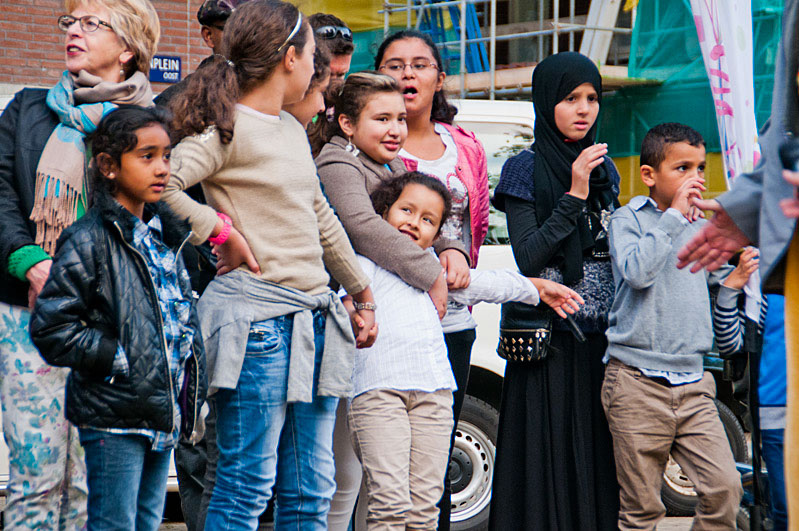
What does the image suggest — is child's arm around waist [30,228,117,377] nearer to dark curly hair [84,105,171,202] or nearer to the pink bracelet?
dark curly hair [84,105,171,202]

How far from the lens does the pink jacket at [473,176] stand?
4.02m

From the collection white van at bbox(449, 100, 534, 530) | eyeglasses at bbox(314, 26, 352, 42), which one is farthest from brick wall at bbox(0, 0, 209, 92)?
eyeglasses at bbox(314, 26, 352, 42)

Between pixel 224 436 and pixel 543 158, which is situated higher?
pixel 543 158

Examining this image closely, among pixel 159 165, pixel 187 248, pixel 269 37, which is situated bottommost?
pixel 187 248

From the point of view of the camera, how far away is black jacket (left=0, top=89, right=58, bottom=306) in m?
2.95

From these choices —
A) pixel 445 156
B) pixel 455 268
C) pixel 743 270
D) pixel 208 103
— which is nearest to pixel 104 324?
pixel 208 103

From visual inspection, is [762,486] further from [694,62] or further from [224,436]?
[694,62]

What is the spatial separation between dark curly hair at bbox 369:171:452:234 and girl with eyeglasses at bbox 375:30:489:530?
253mm

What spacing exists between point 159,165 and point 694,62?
31.8 feet

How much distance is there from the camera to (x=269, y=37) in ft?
10.2

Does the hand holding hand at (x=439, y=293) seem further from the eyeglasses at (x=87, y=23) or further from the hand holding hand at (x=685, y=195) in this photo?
the eyeglasses at (x=87, y=23)

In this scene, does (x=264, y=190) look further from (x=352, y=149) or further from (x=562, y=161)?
(x=562, y=161)

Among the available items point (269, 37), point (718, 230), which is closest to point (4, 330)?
point (269, 37)

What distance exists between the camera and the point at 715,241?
262cm
